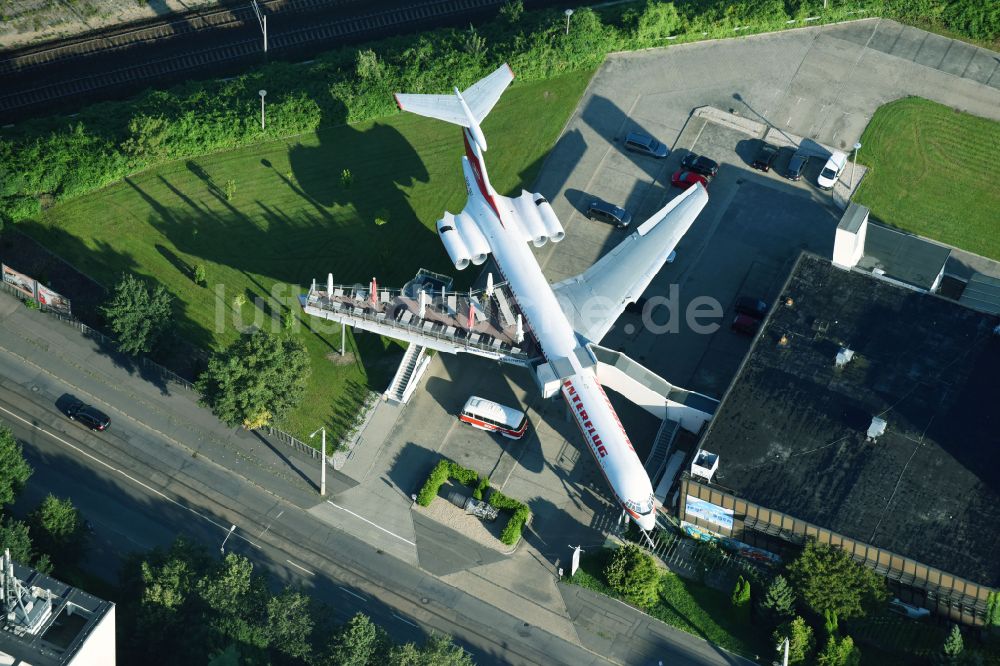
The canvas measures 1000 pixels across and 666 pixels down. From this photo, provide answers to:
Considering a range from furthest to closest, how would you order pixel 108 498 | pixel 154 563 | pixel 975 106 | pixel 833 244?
pixel 975 106
pixel 833 244
pixel 108 498
pixel 154 563

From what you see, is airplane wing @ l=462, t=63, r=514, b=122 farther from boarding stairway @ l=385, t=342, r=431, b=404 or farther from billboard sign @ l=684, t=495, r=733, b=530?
billboard sign @ l=684, t=495, r=733, b=530

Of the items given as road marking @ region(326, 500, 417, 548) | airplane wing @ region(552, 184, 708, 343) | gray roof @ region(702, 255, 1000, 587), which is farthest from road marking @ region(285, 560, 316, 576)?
gray roof @ region(702, 255, 1000, 587)

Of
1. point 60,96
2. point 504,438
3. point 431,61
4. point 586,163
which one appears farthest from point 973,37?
point 60,96

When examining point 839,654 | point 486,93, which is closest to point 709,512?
point 839,654

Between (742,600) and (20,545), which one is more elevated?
(742,600)

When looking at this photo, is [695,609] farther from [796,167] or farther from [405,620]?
[796,167]

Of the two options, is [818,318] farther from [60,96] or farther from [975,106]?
[60,96]
